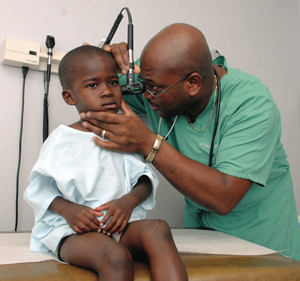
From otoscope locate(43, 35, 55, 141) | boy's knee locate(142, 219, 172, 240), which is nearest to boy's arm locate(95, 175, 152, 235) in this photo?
boy's knee locate(142, 219, 172, 240)

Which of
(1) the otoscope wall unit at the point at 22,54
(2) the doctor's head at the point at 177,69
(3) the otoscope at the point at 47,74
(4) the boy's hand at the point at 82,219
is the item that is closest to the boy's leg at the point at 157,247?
(4) the boy's hand at the point at 82,219

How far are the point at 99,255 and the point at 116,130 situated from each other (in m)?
0.45

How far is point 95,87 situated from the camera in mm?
1104

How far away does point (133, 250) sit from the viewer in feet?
3.02

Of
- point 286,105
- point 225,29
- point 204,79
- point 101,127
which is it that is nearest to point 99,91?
point 101,127

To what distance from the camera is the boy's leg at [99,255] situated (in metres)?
0.74

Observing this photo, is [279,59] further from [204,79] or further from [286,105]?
[204,79]

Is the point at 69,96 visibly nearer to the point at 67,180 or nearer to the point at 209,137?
the point at 67,180

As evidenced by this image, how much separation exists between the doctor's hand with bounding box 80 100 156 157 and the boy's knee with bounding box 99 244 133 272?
0.37 metres

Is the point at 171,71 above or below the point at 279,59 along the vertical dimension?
below

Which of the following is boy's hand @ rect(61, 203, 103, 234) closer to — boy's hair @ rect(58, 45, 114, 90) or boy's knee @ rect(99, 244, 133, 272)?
boy's knee @ rect(99, 244, 133, 272)

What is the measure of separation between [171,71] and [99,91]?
38cm

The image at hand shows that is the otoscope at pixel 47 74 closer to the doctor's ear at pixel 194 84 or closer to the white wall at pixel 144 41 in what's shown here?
the white wall at pixel 144 41

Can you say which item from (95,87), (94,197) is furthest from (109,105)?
(94,197)
